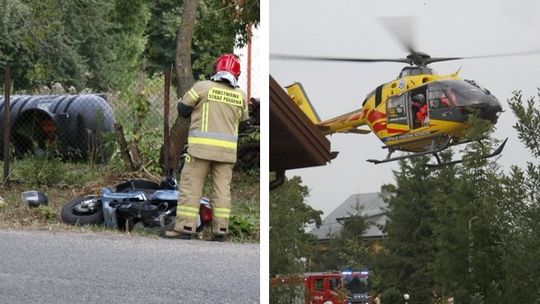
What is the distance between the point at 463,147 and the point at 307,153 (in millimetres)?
640

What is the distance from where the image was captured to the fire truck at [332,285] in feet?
13.9

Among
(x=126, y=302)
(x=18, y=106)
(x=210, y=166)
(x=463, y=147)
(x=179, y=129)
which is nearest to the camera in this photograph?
(x=463, y=147)

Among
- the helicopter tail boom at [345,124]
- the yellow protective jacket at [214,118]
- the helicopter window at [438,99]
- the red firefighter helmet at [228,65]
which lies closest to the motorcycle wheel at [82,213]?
the yellow protective jacket at [214,118]

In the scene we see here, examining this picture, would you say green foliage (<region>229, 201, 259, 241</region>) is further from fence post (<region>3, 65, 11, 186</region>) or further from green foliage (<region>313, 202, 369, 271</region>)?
green foliage (<region>313, 202, 369, 271</region>)

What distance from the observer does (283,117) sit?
13.4 ft

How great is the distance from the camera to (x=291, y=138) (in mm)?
4223

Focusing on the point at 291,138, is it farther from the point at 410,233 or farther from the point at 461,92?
the point at 461,92

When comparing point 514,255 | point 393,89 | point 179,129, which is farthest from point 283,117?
point 179,129

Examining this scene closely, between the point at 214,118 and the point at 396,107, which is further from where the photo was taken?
the point at 214,118

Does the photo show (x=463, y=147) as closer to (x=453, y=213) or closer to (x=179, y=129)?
(x=453, y=213)

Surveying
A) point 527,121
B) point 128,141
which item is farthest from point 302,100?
point 128,141

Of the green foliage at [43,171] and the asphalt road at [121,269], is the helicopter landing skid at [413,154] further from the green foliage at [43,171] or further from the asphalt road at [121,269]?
the green foliage at [43,171]

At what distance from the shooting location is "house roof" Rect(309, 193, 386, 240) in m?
4.39

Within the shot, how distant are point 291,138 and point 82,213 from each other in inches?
120
